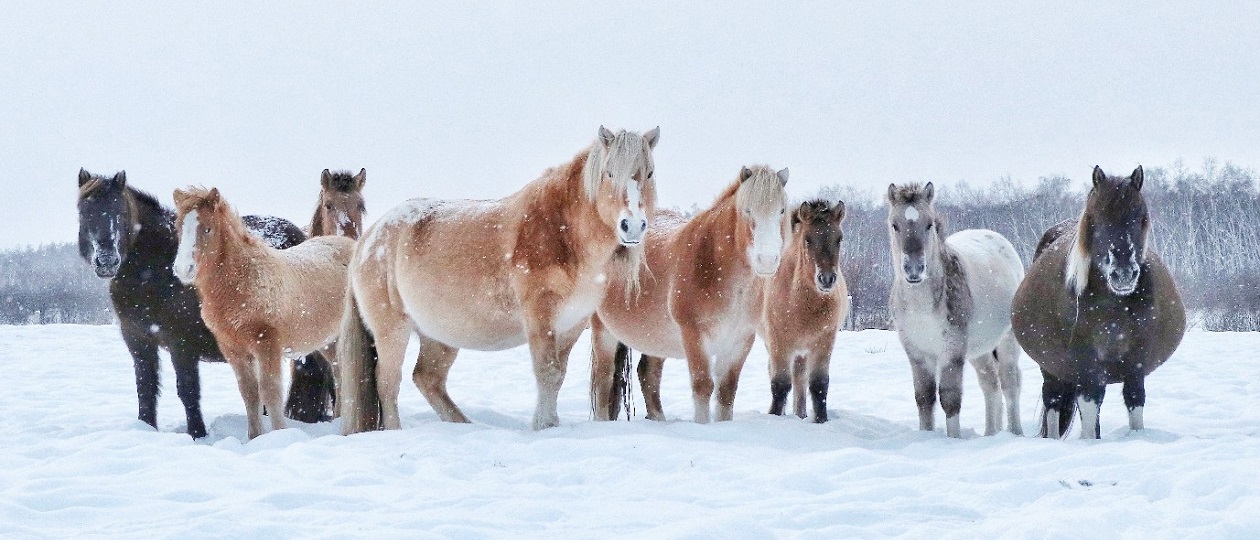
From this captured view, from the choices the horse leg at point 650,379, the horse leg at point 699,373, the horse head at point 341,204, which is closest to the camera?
the horse leg at point 699,373

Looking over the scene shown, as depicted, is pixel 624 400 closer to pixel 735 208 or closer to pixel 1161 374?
pixel 735 208

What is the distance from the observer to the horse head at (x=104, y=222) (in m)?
6.48

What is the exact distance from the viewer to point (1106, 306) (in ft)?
17.8

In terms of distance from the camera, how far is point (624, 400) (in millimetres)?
7410

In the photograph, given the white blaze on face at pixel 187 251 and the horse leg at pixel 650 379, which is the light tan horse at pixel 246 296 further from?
the horse leg at pixel 650 379

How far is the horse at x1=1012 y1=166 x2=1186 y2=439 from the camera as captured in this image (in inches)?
205

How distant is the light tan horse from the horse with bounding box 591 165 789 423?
2254mm

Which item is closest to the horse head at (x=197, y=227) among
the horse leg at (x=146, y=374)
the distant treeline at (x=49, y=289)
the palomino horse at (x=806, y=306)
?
the horse leg at (x=146, y=374)

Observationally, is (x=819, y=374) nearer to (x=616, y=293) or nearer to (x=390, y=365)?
(x=616, y=293)

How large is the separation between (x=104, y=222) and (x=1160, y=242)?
132 ft

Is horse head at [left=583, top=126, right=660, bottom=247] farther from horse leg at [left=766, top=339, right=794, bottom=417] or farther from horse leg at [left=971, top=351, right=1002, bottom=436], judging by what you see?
horse leg at [left=971, top=351, right=1002, bottom=436]

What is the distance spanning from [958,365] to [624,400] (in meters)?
2.60

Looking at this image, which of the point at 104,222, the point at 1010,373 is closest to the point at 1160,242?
the point at 1010,373

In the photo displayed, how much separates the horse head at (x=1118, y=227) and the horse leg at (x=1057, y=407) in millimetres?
1115
